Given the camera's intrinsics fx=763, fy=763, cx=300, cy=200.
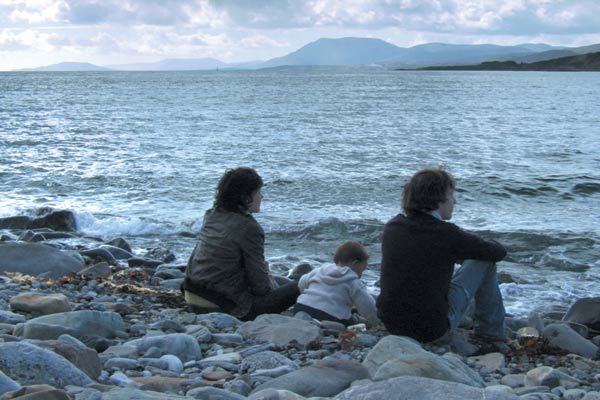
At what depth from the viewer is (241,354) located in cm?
549

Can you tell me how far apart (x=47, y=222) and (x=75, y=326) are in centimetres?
947

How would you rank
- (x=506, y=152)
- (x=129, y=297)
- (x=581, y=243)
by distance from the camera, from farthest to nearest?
1. (x=506, y=152)
2. (x=581, y=243)
3. (x=129, y=297)

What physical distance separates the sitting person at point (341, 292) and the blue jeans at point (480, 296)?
0.81 metres

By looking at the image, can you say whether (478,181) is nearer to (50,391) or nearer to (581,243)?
(581,243)

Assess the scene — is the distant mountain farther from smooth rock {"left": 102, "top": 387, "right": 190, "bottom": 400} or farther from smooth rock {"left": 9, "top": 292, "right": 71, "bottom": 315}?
smooth rock {"left": 102, "top": 387, "right": 190, "bottom": 400}

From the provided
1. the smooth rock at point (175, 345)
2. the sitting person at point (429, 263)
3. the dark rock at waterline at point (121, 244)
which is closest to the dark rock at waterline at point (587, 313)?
the sitting person at point (429, 263)

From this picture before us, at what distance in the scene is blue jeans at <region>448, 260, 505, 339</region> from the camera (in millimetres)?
6367

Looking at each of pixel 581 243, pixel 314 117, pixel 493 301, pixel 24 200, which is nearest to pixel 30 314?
pixel 493 301

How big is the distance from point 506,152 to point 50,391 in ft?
80.5

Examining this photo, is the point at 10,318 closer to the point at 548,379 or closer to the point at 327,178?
the point at 548,379

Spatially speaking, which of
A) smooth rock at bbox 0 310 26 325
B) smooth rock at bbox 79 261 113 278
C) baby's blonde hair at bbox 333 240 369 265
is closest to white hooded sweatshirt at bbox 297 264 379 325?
baby's blonde hair at bbox 333 240 369 265

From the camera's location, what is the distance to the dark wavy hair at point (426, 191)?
6066mm

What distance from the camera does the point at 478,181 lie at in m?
19.4

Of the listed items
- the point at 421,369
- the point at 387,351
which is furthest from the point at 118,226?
the point at 421,369
